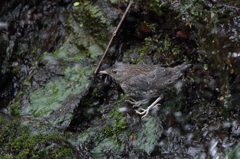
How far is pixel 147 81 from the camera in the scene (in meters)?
5.08

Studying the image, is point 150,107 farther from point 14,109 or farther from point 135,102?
point 14,109

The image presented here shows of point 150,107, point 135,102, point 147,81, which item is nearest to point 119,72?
point 147,81

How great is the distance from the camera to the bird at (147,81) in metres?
5.05

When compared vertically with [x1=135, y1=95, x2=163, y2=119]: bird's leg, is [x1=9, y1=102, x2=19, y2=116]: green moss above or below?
above

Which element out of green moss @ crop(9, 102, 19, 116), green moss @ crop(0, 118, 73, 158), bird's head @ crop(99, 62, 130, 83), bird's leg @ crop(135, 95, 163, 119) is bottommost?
bird's leg @ crop(135, 95, 163, 119)

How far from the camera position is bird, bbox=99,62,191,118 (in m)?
5.05

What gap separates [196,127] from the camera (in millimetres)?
5109

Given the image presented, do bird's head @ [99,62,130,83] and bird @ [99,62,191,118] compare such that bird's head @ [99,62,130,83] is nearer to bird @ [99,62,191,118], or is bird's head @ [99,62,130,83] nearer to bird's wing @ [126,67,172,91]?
bird @ [99,62,191,118]

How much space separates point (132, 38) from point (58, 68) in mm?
2261

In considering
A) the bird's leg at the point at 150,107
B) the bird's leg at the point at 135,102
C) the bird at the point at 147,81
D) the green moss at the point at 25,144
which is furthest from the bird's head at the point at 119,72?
the green moss at the point at 25,144

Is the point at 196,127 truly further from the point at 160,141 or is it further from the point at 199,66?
the point at 199,66

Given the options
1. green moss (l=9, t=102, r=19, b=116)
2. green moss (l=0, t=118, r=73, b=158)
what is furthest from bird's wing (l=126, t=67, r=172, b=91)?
green moss (l=9, t=102, r=19, b=116)

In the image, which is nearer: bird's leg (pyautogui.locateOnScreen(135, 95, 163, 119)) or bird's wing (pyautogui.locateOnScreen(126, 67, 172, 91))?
bird's leg (pyautogui.locateOnScreen(135, 95, 163, 119))

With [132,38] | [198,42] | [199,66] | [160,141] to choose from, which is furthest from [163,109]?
[132,38]
